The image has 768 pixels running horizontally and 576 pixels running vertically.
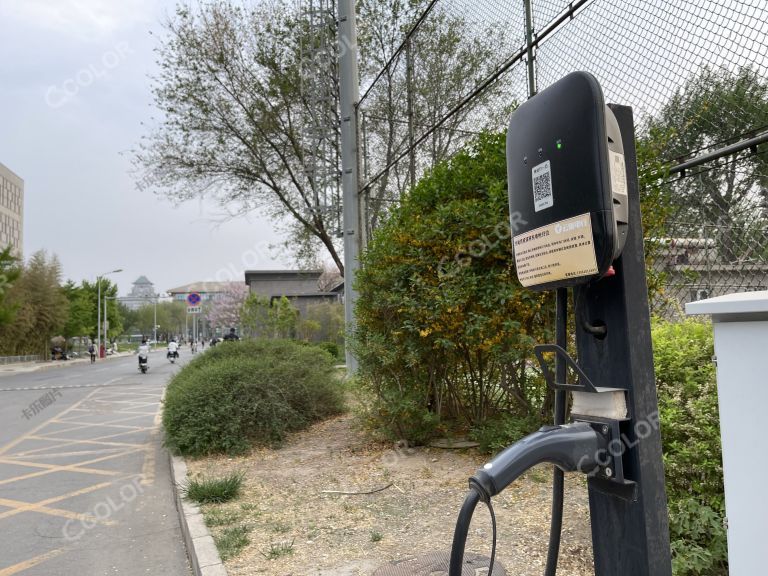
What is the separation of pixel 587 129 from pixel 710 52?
272cm

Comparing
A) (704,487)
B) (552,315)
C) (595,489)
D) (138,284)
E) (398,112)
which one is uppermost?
(138,284)

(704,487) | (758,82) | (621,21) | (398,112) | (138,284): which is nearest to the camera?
(704,487)

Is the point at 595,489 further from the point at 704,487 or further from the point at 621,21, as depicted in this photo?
the point at 621,21

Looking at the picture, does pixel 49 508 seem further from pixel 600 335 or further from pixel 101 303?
pixel 101 303

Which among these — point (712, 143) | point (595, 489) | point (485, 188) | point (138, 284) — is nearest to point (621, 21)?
point (712, 143)

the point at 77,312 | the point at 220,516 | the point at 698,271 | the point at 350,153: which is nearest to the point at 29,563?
the point at 220,516

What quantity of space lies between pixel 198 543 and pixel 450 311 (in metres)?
2.42

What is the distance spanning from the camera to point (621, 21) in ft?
12.6

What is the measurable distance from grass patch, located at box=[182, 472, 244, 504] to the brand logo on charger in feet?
13.6

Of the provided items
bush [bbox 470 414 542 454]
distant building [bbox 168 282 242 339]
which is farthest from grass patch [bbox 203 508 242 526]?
distant building [bbox 168 282 242 339]

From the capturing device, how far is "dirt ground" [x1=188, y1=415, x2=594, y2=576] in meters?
3.21

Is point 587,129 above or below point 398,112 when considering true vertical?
below

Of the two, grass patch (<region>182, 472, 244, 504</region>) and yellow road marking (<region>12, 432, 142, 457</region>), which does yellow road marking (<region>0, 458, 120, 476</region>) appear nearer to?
yellow road marking (<region>12, 432, 142, 457</region>)

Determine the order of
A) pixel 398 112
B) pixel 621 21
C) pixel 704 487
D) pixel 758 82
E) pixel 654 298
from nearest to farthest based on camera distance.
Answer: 1. pixel 704 487
2. pixel 758 82
3. pixel 621 21
4. pixel 654 298
5. pixel 398 112
